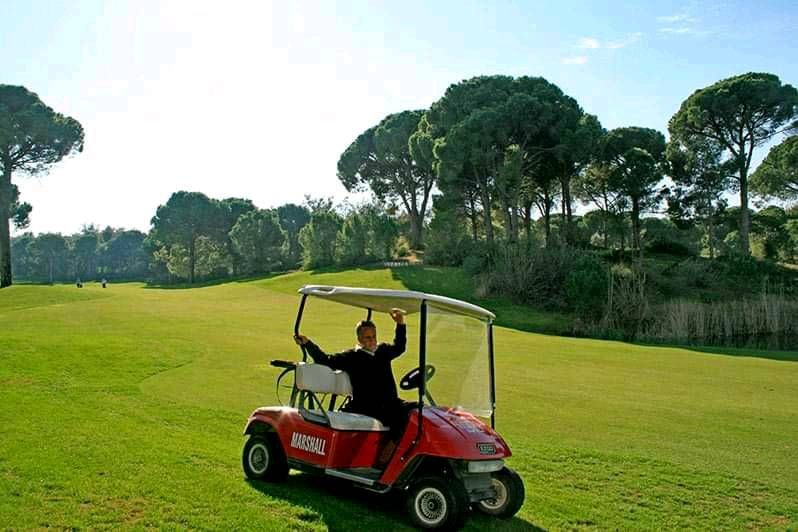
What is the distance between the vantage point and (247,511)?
241 inches

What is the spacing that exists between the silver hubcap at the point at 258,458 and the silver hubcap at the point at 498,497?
2.38m

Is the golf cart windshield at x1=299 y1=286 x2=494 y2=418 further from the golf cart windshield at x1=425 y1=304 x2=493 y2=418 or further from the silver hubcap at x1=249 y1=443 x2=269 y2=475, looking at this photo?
the silver hubcap at x1=249 y1=443 x2=269 y2=475

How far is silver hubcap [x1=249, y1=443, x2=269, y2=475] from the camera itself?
23.3 feet

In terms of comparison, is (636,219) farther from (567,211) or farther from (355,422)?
(355,422)

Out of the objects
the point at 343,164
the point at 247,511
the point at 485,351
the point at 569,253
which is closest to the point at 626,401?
the point at 485,351

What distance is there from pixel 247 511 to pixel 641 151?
5162cm

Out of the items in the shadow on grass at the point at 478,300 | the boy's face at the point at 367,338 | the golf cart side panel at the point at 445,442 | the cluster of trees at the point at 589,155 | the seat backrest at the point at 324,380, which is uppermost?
the cluster of trees at the point at 589,155

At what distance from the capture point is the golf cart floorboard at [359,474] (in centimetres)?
626

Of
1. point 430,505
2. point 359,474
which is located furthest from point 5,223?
point 430,505

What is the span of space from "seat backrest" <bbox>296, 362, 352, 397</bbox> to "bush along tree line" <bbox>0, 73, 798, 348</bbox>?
27.0 meters

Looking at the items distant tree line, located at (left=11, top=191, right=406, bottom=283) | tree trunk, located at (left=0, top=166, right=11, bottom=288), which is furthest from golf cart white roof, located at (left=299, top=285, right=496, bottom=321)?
distant tree line, located at (left=11, top=191, right=406, bottom=283)

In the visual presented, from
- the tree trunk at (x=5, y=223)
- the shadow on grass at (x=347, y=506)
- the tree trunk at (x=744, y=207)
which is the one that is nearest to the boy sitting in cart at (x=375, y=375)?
the shadow on grass at (x=347, y=506)

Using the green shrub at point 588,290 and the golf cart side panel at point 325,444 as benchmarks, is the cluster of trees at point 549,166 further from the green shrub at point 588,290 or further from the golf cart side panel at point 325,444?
the golf cart side panel at point 325,444

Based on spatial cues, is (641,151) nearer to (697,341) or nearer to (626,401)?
(697,341)
